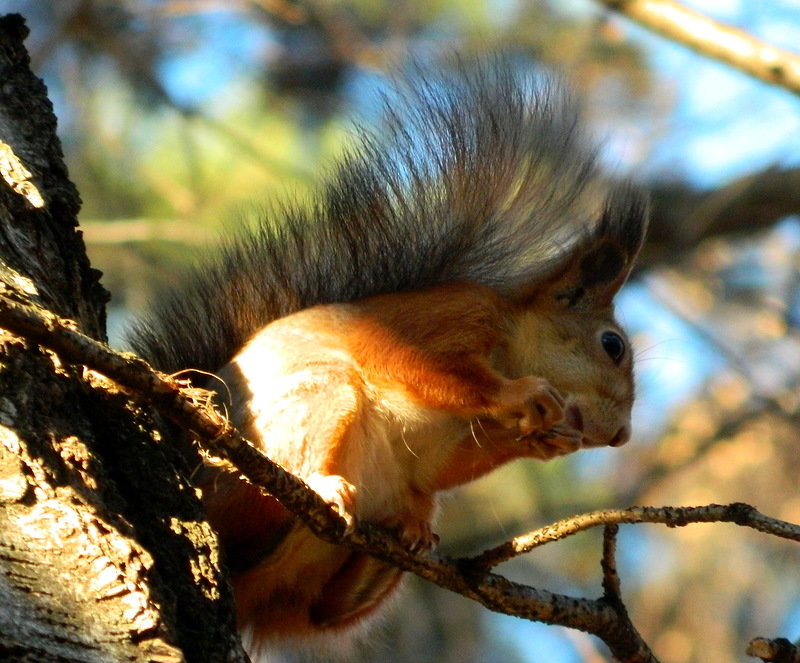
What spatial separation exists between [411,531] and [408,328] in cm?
48

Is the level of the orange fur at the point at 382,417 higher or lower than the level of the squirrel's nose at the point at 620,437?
higher

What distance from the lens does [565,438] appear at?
262 centimetres

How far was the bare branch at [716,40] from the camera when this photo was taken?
3697 mm

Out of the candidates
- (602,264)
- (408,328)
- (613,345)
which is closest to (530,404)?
(408,328)

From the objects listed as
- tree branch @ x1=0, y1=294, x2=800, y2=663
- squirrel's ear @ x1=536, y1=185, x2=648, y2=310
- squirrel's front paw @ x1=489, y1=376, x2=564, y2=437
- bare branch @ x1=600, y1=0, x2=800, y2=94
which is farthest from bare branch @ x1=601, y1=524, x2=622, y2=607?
bare branch @ x1=600, y1=0, x2=800, y2=94

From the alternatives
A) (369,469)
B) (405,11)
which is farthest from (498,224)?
(405,11)

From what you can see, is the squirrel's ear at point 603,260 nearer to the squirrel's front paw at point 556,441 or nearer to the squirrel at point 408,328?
the squirrel at point 408,328

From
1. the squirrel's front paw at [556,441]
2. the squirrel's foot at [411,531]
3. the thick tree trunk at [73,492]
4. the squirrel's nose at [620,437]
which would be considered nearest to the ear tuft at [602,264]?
the squirrel's nose at [620,437]

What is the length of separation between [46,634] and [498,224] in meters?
1.92

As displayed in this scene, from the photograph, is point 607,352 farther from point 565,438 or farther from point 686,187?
point 686,187

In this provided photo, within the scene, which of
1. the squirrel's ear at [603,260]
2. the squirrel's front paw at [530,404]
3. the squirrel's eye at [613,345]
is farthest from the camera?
the squirrel's ear at [603,260]

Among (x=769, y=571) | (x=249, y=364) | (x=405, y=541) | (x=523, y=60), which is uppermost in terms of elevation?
(x=523, y=60)

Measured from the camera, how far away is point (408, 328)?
2566 millimetres

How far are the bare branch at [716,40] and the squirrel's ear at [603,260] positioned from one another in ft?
3.07
